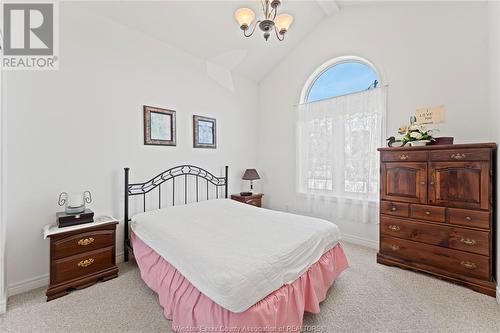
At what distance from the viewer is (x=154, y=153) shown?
3.08 meters

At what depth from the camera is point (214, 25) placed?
10.4ft

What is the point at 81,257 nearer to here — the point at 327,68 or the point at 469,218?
the point at 469,218

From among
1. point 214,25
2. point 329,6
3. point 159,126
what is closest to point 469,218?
point 329,6

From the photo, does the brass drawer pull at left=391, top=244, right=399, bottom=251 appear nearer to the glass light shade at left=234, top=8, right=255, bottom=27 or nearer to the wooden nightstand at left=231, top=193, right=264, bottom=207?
the wooden nightstand at left=231, top=193, right=264, bottom=207

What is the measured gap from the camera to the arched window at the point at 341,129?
3180mm

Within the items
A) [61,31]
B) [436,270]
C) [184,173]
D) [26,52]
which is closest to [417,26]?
[436,270]

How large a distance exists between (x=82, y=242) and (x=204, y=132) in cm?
220

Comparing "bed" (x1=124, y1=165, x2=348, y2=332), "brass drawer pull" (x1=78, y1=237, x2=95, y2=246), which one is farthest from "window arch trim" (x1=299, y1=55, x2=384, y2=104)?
"brass drawer pull" (x1=78, y1=237, x2=95, y2=246)

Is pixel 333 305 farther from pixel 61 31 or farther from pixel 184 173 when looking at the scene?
pixel 61 31

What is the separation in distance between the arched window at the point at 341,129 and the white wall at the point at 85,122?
6.27 ft

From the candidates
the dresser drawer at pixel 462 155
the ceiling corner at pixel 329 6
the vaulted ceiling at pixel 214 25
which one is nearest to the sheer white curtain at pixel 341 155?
the dresser drawer at pixel 462 155

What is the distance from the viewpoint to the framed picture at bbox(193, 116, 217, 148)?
3538 mm

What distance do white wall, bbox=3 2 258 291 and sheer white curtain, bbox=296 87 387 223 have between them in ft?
6.29

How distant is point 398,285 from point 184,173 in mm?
3013
